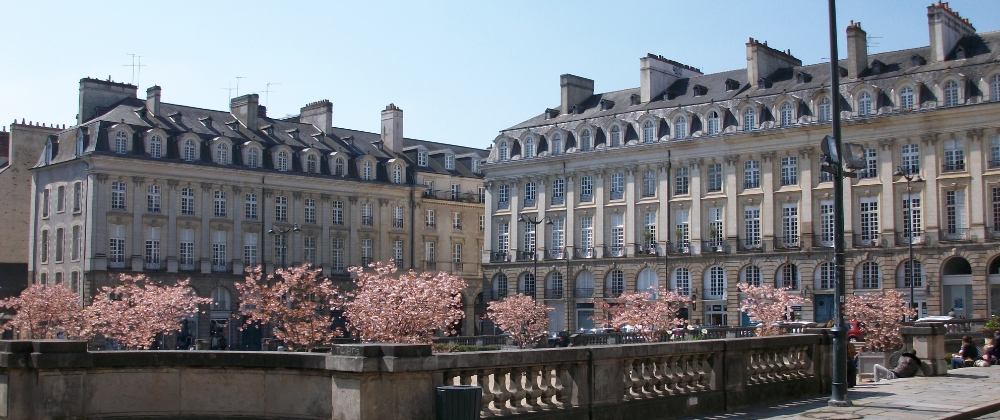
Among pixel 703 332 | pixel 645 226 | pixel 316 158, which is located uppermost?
pixel 316 158

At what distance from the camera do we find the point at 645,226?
228 ft

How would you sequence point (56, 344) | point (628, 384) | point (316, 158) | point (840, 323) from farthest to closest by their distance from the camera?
point (316, 158) → point (840, 323) → point (628, 384) → point (56, 344)

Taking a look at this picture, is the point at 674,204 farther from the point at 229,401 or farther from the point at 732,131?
the point at 229,401

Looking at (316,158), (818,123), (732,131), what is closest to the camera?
(818,123)

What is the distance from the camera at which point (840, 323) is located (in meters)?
18.8

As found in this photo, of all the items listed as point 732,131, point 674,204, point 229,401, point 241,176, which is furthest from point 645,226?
point 229,401

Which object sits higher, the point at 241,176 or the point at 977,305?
the point at 241,176

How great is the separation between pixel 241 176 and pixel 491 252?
1726 cm

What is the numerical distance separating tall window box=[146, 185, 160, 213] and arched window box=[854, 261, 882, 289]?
132 ft

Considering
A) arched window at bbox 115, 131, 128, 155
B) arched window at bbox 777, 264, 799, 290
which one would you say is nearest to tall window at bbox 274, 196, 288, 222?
arched window at bbox 115, 131, 128, 155

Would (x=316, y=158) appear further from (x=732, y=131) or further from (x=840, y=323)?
(x=840, y=323)

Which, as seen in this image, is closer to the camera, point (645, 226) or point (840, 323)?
point (840, 323)

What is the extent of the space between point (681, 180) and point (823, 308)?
11.7 m

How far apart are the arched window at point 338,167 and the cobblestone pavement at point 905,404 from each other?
57334 mm
